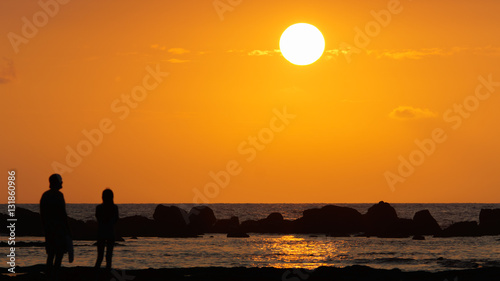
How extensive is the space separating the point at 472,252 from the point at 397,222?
33725 mm

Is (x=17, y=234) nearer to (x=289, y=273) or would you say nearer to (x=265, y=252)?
(x=265, y=252)

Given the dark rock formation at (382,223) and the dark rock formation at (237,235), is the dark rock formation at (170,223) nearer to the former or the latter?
the dark rock formation at (237,235)

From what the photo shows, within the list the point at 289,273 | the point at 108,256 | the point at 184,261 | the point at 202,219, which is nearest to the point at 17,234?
the point at 202,219

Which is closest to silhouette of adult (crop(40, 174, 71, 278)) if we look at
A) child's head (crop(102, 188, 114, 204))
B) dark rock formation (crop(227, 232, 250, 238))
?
child's head (crop(102, 188, 114, 204))

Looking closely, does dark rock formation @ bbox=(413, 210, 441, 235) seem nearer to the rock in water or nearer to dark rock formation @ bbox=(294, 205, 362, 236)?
dark rock formation @ bbox=(294, 205, 362, 236)

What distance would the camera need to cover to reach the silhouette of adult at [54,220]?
61.9 feet

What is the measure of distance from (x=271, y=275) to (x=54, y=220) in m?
12.6

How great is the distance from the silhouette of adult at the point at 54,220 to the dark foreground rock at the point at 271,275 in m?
6.47

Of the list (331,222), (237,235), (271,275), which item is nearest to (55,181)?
(271,275)

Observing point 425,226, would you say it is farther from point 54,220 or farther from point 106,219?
point 54,220

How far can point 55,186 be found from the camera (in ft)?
62.1

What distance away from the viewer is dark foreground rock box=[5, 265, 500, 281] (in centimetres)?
2687

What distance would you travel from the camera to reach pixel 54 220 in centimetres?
1889

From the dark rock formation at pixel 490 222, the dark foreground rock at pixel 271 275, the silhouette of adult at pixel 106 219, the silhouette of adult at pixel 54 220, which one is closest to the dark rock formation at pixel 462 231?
the dark rock formation at pixel 490 222
